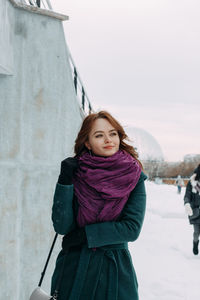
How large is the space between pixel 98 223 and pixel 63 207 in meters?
0.22

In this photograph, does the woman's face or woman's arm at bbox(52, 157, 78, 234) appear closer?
woman's arm at bbox(52, 157, 78, 234)

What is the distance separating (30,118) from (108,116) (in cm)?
183

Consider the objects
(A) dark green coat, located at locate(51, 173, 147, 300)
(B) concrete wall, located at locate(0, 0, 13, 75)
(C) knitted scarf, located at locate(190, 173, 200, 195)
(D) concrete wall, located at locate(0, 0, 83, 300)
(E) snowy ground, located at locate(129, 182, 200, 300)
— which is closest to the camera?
(A) dark green coat, located at locate(51, 173, 147, 300)

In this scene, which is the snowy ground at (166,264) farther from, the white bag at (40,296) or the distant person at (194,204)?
the white bag at (40,296)

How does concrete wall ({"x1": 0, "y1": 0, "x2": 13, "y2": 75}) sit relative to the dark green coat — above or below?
above

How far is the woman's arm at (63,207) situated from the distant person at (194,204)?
5.37 meters

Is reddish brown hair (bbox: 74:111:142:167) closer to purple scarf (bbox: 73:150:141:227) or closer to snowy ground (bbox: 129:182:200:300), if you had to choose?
purple scarf (bbox: 73:150:141:227)

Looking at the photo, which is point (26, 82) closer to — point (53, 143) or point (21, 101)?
point (21, 101)

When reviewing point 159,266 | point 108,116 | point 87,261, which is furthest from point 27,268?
point 159,266

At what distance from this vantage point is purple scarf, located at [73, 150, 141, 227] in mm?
2012

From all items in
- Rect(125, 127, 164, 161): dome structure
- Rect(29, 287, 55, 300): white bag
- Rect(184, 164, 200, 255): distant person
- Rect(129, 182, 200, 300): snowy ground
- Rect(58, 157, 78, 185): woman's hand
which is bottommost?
Rect(125, 127, 164, 161): dome structure

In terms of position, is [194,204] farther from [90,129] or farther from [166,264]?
[90,129]

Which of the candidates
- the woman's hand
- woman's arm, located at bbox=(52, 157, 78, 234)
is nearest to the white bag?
woman's arm, located at bbox=(52, 157, 78, 234)

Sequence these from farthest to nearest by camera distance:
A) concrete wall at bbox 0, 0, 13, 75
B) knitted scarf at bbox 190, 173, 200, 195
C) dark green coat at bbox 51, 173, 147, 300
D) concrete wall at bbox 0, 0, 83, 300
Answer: knitted scarf at bbox 190, 173, 200, 195, concrete wall at bbox 0, 0, 83, 300, concrete wall at bbox 0, 0, 13, 75, dark green coat at bbox 51, 173, 147, 300
